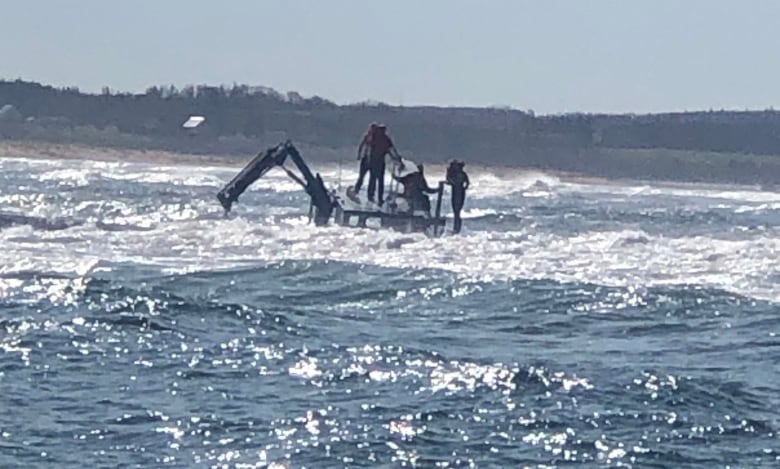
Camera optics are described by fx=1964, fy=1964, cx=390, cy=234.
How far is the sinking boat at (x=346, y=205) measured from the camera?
1532 inches

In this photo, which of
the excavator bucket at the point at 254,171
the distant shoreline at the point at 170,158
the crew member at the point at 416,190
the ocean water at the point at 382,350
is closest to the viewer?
the ocean water at the point at 382,350

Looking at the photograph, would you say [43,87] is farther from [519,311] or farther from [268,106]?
[519,311]

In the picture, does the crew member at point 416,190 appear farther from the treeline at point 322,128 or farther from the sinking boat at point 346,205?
the treeline at point 322,128

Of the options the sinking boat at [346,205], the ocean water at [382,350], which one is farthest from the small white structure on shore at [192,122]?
the ocean water at [382,350]

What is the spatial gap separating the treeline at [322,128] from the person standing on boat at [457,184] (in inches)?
3216

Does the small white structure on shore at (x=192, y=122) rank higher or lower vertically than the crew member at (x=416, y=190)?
lower

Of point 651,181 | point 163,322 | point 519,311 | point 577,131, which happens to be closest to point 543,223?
point 519,311

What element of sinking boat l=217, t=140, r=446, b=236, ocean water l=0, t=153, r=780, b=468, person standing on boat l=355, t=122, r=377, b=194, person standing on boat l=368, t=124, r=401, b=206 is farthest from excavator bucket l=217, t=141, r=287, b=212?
ocean water l=0, t=153, r=780, b=468

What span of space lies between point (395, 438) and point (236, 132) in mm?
119502

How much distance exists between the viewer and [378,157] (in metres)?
40.1

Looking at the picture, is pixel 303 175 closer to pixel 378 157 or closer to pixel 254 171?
pixel 254 171

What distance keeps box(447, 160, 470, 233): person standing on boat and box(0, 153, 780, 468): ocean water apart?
11.0 ft

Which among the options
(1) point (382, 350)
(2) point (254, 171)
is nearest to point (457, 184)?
(2) point (254, 171)

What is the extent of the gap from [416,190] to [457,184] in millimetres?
945
